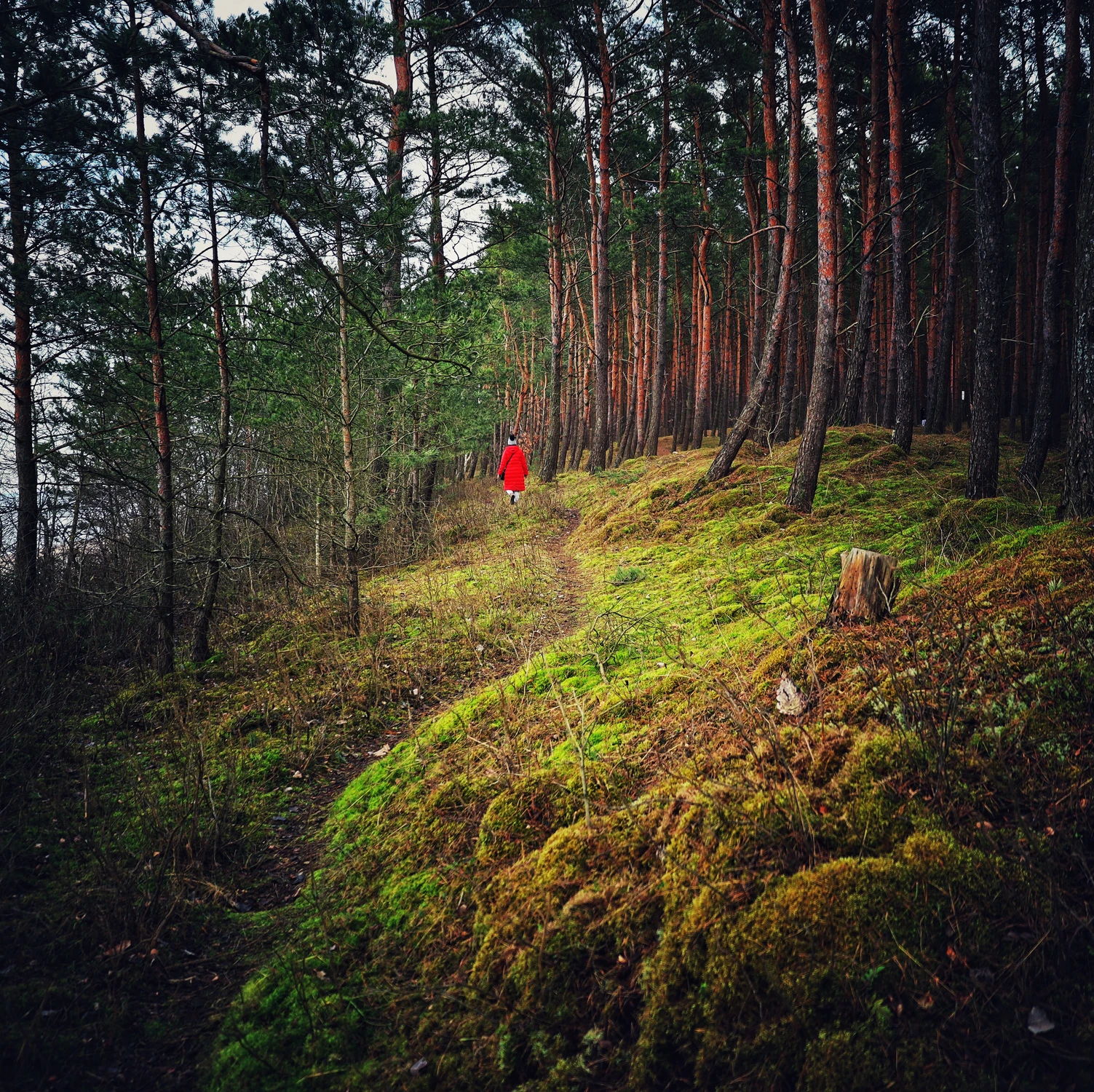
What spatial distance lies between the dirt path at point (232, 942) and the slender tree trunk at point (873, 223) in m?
11.8

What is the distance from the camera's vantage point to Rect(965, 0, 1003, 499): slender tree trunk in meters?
7.38

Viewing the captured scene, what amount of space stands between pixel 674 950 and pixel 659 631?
3.21 metres

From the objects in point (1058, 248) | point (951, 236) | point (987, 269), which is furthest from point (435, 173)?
point (951, 236)

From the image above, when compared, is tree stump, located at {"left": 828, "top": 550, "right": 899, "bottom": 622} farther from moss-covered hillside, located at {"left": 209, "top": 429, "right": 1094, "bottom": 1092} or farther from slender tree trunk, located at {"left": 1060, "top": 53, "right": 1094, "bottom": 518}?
slender tree trunk, located at {"left": 1060, "top": 53, "right": 1094, "bottom": 518}

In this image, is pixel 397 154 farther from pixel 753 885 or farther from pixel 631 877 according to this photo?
pixel 753 885

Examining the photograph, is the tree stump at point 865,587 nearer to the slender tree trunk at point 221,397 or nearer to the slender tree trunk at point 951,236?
the slender tree trunk at point 221,397

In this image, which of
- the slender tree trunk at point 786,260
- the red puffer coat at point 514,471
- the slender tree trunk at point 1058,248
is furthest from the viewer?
the red puffer coat at point 514,471

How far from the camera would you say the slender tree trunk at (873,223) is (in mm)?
11258

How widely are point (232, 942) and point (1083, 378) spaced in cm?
676

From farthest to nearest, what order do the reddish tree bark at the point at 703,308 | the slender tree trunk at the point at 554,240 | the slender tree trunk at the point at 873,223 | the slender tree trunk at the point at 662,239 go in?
the reddish tree bark at the point at 703,308 < the slender tree trunk at the point at 554,240 < the slender tree trunk at the point at 662,239 < the slender tree trunk at the point at 873,223

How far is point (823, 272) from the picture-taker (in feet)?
26.5

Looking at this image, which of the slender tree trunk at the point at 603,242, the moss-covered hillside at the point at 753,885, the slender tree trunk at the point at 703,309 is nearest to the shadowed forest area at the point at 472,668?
the moss-covered hillside at the point at 753,885

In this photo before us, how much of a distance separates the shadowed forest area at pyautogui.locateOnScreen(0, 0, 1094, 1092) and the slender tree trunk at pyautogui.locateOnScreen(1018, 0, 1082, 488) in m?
0.09

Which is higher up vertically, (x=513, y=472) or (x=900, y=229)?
(x=900, y=229)
